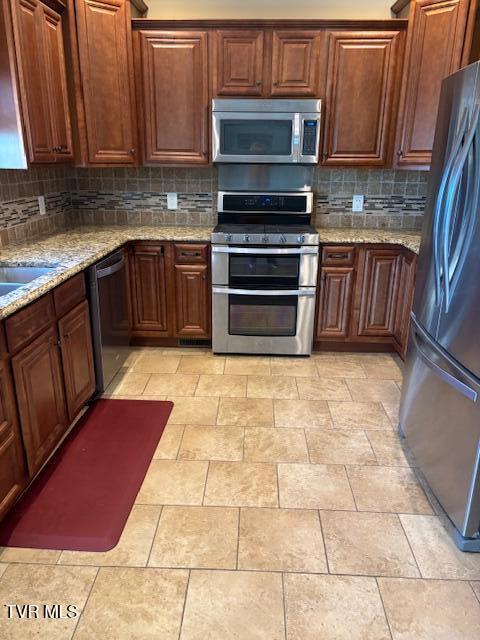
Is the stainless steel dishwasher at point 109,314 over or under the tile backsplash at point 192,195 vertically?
under

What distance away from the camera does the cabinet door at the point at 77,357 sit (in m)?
2.35

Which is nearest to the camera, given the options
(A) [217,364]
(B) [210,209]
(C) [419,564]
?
(C) [419,564]

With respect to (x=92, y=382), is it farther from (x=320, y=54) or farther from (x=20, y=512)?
(x=320, y=54)

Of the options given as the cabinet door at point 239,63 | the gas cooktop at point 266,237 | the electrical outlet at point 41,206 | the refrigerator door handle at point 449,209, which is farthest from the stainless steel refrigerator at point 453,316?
the electrical outlet at point 41,206

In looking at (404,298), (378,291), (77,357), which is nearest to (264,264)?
(378,291)

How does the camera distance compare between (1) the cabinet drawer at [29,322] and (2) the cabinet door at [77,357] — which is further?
(2) the cabinet door at [77,357]

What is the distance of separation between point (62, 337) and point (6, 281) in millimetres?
466

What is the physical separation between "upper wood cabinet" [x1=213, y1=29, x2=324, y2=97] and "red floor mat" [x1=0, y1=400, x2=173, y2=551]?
2.27m

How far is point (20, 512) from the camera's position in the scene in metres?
1.97

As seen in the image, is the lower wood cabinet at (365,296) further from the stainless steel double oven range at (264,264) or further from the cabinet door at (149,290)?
the cabinet door at (149,290)

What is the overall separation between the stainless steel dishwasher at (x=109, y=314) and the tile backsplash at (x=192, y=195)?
2.46 feet

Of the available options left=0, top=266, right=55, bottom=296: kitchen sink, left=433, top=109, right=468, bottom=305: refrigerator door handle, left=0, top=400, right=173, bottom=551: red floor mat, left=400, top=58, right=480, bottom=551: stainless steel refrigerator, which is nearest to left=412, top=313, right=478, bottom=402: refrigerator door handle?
left=400, top=58, right=480, bottom=551: stainless steel refrigerator

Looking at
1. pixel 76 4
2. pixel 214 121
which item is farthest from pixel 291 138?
pixel 76 4

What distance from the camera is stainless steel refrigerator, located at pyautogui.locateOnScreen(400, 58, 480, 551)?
1.70 meters
